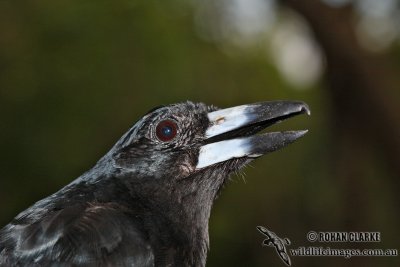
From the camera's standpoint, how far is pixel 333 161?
7.58 meters

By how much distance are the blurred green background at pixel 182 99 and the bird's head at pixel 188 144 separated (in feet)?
11.5

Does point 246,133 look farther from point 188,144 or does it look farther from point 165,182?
point 165,182

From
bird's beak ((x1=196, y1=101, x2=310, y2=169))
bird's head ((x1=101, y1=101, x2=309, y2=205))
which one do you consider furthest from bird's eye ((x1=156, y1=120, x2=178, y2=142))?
bird's beak ((x1=196, y1=101, x2=310, y2=169))

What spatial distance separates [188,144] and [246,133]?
308 mm

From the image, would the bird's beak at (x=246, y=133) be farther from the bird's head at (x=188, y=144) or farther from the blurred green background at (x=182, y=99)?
the blurred green background at (x=182, y=99)

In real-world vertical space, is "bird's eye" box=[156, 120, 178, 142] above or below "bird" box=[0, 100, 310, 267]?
above

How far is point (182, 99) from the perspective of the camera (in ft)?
26.6

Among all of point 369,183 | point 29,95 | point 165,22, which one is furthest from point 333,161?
point 29,95

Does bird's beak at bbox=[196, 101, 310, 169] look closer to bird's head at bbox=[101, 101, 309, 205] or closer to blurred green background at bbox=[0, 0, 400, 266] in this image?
bird's head at bbox=[101, 101, 309, 205]

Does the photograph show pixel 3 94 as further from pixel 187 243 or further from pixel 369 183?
pixel 187 243

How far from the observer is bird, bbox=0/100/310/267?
330 cm

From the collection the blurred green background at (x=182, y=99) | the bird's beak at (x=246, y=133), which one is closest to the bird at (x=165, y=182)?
the bird's beak at (x=246, y=133)

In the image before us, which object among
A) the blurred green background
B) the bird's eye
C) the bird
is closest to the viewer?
the bird

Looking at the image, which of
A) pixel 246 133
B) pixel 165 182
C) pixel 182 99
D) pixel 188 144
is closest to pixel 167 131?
pixel 188 144
